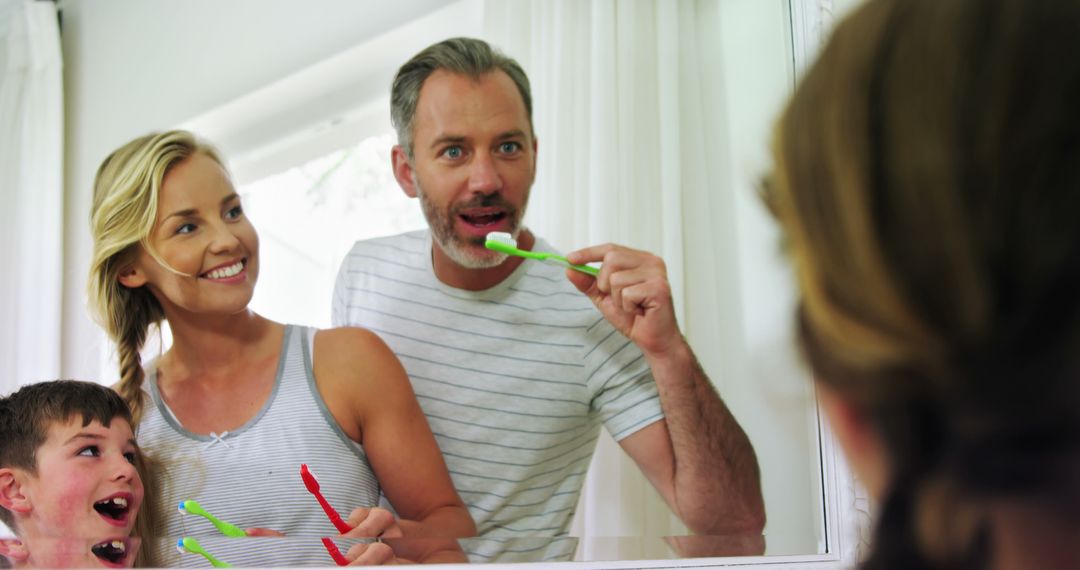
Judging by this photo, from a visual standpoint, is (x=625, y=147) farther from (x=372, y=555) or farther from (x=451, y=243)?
(x=372, y=555)

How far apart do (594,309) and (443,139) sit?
0.71 feet

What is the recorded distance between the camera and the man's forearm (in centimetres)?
94

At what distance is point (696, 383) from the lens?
0.96 metres

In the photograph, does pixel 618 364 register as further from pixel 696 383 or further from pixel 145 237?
pixel 145 237

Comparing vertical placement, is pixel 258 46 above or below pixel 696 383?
above

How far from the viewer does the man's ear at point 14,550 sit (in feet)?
2.74

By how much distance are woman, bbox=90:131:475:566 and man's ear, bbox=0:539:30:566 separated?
116 mm

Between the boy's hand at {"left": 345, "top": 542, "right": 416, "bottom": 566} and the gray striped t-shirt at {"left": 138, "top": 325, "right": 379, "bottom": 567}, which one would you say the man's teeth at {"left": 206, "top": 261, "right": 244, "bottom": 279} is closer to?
the gray striped t-shirt at {"left": 138, "top": 325, "right": 379, "bottom": 567}

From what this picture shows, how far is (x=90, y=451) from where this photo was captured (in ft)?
2.76

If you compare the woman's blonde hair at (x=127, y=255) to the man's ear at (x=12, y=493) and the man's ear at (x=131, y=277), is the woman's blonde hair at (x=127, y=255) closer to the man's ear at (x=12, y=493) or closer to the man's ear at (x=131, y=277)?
the man's ear at (x=131, y=277)

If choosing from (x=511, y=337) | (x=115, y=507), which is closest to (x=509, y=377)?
(x=511, y=337)

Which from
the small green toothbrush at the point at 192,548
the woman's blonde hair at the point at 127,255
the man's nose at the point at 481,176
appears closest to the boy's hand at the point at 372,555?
the small green toothbrush at the point at 192,548

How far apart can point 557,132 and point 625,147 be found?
0.25 ft

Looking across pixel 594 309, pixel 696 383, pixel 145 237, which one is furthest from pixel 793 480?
pixel 145 237
